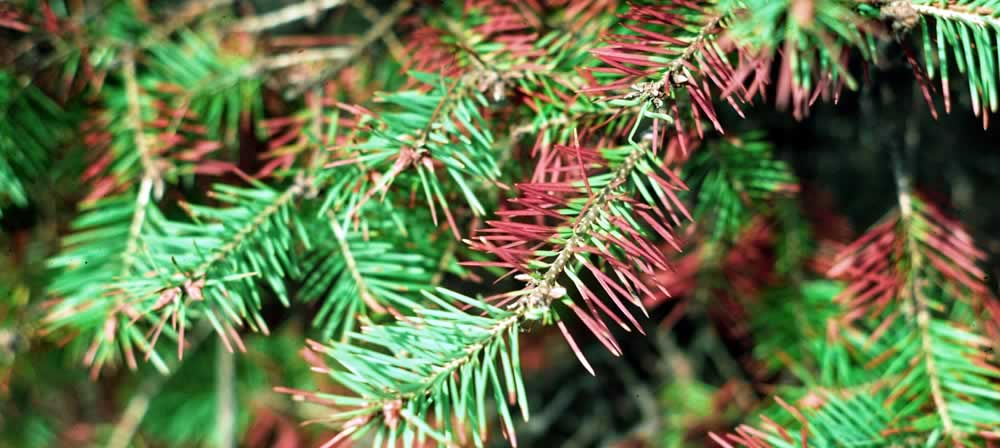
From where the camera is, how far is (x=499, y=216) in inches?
20.2

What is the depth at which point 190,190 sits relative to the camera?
0.65 metres

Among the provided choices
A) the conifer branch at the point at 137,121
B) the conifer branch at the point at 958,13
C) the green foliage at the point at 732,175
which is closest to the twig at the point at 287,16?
the conifer branch at the point at 137,121

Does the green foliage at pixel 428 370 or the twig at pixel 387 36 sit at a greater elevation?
the twig at pixel 387 36

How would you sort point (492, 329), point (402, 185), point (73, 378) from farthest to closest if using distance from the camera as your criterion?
point (73, 378), point (402, 185), point (492, 329)

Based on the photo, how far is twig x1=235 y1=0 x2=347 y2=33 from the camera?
678 millimetres

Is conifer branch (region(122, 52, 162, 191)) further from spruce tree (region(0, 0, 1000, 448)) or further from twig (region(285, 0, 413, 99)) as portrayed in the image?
twig (region(285, 0, 413, 99))

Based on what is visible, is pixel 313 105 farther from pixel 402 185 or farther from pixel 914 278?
pixel 914 278

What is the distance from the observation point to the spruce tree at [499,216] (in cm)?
39

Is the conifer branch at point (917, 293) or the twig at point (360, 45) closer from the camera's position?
the conifer branch at point (917, 293)

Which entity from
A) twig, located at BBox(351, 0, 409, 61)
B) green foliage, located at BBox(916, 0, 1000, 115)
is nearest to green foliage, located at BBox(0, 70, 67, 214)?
twig, located at BBox(351, 0, 409, 61)

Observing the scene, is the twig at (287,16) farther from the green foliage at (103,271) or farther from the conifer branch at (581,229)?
the conifer branch at (581,229)

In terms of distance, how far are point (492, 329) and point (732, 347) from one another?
522 millimetres

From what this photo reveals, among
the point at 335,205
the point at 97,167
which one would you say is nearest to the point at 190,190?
the point at 97,167

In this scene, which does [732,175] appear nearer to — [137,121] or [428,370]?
[428,370]
